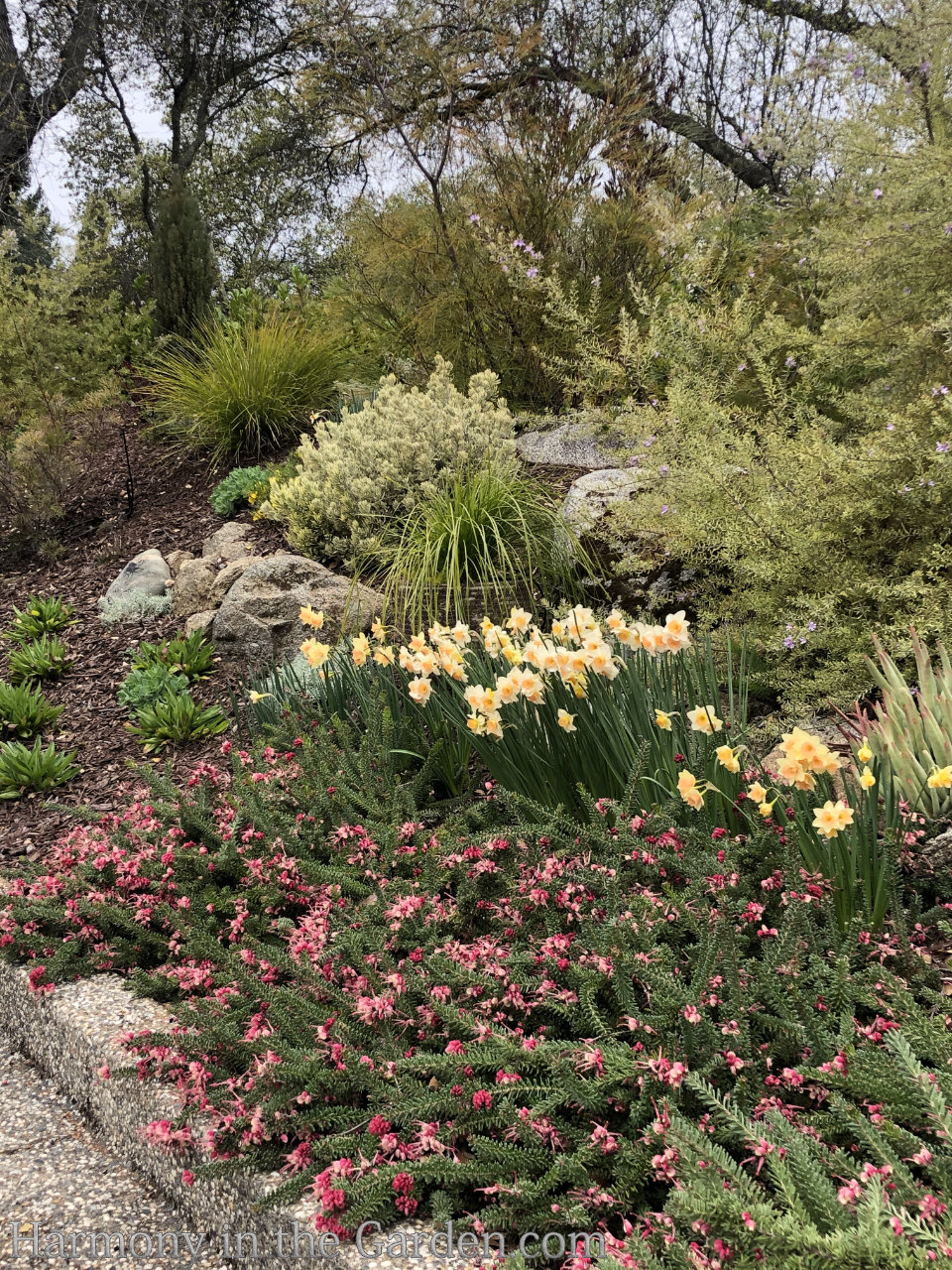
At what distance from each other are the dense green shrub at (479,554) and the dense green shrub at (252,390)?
2804mm

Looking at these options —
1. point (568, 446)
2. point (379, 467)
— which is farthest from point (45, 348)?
point (568, 446)

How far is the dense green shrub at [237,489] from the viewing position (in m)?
6.23

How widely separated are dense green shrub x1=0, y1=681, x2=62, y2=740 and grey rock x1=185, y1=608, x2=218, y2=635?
0.80 meters

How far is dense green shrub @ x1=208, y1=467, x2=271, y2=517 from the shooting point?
6.23 meters

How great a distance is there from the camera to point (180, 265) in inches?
364

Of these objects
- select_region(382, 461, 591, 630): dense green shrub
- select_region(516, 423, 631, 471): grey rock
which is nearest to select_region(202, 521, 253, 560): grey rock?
select_region(382, 461, 591, 630): dense green shrub

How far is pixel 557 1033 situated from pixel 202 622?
354 centimetres

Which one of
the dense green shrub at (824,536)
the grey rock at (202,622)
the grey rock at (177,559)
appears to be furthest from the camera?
the grey rock at (177,559)

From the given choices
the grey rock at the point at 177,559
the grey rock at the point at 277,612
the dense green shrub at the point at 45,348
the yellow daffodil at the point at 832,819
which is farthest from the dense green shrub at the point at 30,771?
the dense green shrub at the point at 45,348

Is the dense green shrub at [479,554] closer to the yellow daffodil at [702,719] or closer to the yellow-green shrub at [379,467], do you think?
the yellow-green shrub at [379,467]

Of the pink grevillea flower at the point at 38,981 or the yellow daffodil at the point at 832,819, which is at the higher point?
the yellow daffodil at the point at 832,819

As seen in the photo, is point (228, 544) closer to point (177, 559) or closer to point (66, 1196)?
point (177, 559)

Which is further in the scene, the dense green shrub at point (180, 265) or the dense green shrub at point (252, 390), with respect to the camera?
the dense green shrub at point (180, 265)

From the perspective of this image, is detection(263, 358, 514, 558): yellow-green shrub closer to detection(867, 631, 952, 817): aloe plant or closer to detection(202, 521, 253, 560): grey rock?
detection(202, 521, 253, 560): grey rock
